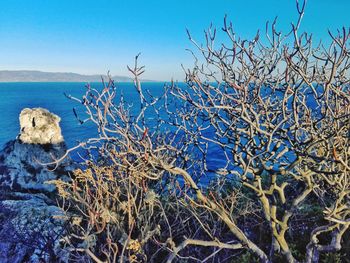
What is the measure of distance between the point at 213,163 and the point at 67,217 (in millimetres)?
23377

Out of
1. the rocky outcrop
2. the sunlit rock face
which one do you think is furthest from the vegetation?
the sunlit rock face

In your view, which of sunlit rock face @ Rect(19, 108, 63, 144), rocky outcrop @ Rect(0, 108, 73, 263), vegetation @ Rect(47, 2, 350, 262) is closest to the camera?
vegetation @ Rect(47, 2, 350, 262)

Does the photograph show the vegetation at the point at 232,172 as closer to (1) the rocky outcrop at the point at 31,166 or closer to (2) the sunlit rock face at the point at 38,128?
(1) the rocky outcrop at the point at 31,166

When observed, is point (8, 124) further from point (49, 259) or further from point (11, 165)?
point (49, 259)

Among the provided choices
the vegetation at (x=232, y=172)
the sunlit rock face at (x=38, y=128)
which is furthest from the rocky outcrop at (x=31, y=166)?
the vegetation at (x=232, y=172)

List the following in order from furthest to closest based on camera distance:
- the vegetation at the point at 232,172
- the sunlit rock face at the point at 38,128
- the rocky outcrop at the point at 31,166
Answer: the sunlit rock face at the point at 38,128, the rocky outcrop at the point at 31,166, the vegetation at the point at 232,172

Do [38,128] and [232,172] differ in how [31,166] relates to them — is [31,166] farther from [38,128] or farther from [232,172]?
[232,172]

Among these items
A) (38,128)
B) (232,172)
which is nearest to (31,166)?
(38,128)

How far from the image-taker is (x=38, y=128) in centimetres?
1872

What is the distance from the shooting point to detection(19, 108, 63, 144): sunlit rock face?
720 inches

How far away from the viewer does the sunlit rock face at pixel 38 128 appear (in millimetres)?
18281

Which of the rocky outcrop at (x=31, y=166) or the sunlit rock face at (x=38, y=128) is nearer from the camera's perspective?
the rocky outcrop at (x=31, y=166)

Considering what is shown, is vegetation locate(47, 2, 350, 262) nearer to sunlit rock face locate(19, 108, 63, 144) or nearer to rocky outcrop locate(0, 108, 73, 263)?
rocky outcrop locate(0, 108, 73, 263)

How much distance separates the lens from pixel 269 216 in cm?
673
